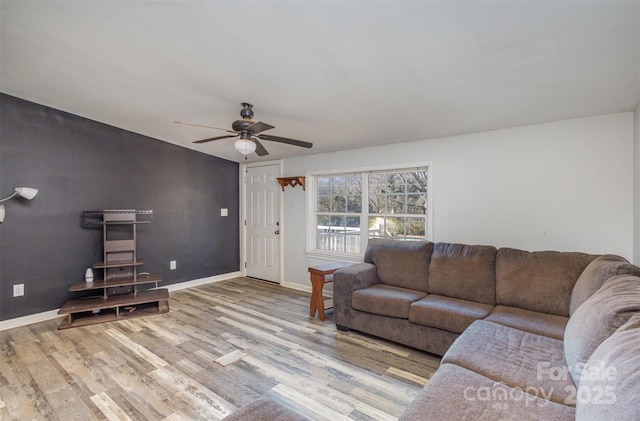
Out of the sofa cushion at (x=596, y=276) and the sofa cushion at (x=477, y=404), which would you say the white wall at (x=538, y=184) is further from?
the sofa cushion at (x=477, y=404)

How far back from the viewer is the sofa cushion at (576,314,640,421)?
77 cm

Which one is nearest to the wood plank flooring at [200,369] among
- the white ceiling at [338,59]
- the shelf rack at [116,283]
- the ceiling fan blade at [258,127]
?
the shelf rack at [116,283]

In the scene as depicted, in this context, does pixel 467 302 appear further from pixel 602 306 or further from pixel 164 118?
pixel 164 118

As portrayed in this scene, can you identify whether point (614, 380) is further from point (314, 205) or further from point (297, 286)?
point (297, 286)

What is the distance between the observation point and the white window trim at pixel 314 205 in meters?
3.45

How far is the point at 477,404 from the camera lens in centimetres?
120

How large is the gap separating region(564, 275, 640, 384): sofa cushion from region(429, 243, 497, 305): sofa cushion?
3.34ft

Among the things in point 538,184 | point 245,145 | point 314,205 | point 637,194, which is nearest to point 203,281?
point 314,205

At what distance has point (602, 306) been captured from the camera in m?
1.34

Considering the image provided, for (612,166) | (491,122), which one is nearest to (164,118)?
(491,122)

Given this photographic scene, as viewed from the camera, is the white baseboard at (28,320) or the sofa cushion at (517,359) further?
the white baseboard at (28,320)

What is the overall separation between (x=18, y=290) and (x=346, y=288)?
3.61m

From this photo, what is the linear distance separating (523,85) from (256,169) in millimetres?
4064

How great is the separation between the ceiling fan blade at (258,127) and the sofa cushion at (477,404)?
2054 mm
